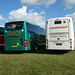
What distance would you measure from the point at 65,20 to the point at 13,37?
5100 mm

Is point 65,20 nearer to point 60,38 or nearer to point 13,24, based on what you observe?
point 60,38

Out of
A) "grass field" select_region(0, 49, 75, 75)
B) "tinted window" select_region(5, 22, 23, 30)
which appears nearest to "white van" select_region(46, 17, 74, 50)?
"tinted window" select_region(5, 22, 23, 30)

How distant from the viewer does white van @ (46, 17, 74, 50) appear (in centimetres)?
1110

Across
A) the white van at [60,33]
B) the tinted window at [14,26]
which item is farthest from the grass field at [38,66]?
the tinted window at [14,26]

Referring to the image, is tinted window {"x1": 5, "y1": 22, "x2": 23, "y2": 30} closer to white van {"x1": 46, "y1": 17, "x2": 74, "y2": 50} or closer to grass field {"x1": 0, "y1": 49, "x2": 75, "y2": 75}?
white van {"x1": 46, "y1": 17, "x2": 74, "y2": 50}

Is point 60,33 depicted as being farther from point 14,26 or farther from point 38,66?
point 38,66

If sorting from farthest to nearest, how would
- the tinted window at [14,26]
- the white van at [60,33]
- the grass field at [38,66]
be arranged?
1. the tinted window at [14,26]
2. the white van at [60,33]
3. the grass field at [38,66]

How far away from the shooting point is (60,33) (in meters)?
11.5

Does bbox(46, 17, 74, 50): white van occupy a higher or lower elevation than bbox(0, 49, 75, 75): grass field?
higher

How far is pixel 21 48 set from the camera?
12117 mm

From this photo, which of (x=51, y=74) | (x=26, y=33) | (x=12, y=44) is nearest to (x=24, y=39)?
(x=26, y=33)

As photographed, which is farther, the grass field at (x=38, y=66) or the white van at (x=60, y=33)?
the white van at (x=60, y=33)

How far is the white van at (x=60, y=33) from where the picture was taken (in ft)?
36.4

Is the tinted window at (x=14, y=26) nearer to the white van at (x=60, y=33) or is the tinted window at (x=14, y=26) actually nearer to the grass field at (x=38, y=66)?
the white van at (x=60, y=33)
